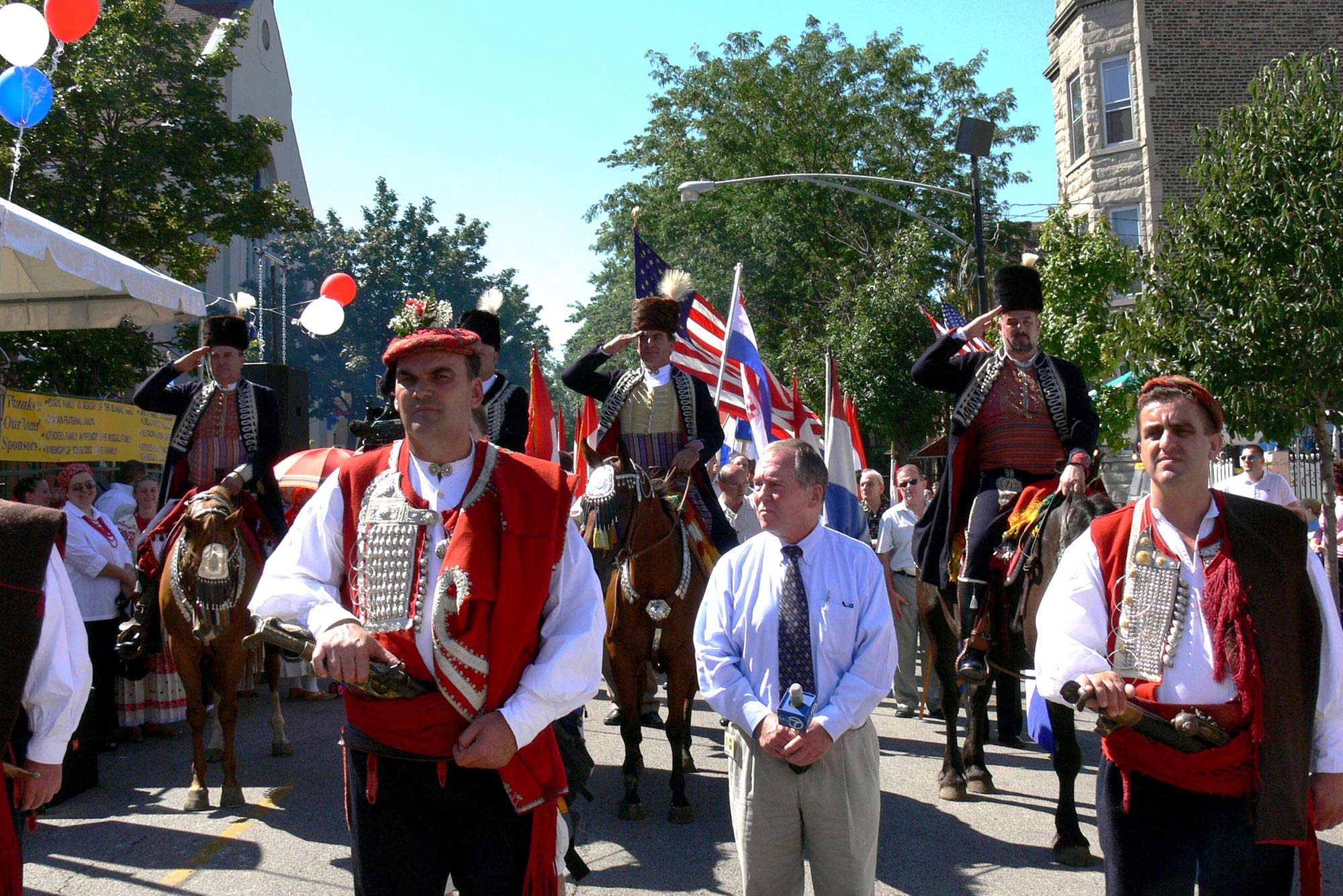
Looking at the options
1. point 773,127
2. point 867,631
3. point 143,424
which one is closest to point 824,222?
point 773,127

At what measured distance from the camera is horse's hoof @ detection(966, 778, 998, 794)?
23.8 ft

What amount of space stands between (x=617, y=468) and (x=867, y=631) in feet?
10.4

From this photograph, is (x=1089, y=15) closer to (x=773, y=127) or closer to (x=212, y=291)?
(x=773, y=127)

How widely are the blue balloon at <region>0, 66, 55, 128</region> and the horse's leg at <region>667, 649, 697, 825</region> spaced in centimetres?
612

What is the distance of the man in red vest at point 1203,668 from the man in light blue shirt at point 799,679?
0.71m

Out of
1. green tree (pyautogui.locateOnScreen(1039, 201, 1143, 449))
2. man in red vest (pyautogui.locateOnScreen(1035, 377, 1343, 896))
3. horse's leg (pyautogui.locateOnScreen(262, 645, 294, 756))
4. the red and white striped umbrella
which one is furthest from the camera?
green tree (pyautogui.locateOnScreen(1039, 201, 1143, 449))

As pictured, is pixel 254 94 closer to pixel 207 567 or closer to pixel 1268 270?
pixel 1268 270

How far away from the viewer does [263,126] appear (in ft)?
65.1

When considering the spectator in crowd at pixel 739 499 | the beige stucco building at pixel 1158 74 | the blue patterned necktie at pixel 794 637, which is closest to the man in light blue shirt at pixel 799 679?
the blue patterned necktie at pixel 794 637

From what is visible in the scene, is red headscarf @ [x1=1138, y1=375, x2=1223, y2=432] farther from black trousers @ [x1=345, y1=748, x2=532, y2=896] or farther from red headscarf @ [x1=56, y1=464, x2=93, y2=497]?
red headscarf @ [x1=56, y1=464, x2=93, y2=497]

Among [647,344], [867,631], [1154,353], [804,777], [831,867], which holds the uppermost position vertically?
[1154,353]

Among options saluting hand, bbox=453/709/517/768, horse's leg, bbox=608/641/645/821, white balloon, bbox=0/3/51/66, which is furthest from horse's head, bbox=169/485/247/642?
saluting hand, bbox=453/709/517/768

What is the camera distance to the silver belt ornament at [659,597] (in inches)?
271

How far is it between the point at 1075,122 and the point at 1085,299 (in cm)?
945
